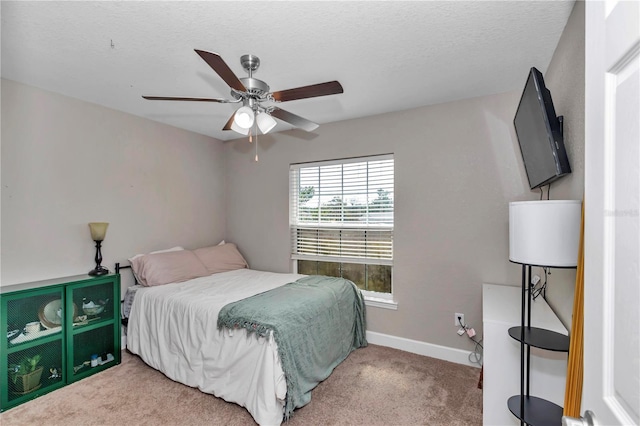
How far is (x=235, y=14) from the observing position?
1625mm

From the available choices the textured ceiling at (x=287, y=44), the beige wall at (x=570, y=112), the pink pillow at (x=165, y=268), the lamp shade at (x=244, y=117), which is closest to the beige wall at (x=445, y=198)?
the textured ceiling at (x=287, y=44)

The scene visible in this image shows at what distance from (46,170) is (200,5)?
6.95ft

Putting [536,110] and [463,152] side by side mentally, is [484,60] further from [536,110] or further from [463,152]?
[463,152]

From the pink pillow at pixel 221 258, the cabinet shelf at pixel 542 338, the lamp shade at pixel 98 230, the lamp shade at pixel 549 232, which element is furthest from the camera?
the pink pillow at pixel 221 258

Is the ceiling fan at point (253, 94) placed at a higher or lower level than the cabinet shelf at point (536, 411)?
higher

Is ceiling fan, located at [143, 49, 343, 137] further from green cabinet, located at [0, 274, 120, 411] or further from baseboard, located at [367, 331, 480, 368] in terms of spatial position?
baseboard, located at [367, 331, 480, 368]

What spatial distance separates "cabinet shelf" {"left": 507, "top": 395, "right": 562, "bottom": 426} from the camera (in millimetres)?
1464

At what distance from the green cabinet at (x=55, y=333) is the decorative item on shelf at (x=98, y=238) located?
0.10 meters

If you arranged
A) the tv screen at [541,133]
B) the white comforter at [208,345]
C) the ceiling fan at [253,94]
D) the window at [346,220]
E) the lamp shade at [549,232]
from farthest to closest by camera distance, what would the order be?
the window at [346,220] → the white comforter at [208,345] → the ceiling fan at [253,94] → the tv screen at [541,133] → the lamp shade at [549,232]

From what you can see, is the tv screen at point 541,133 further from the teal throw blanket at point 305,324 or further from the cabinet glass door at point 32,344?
the cabinet glass door at point 32,344

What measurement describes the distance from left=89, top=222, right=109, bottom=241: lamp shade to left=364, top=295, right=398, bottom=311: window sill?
2634 mm

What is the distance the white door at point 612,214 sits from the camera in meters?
0.56

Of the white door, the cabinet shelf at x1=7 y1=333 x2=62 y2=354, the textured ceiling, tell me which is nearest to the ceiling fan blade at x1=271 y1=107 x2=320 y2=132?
the textured ceiling

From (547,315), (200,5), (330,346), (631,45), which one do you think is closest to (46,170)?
(200,5)
